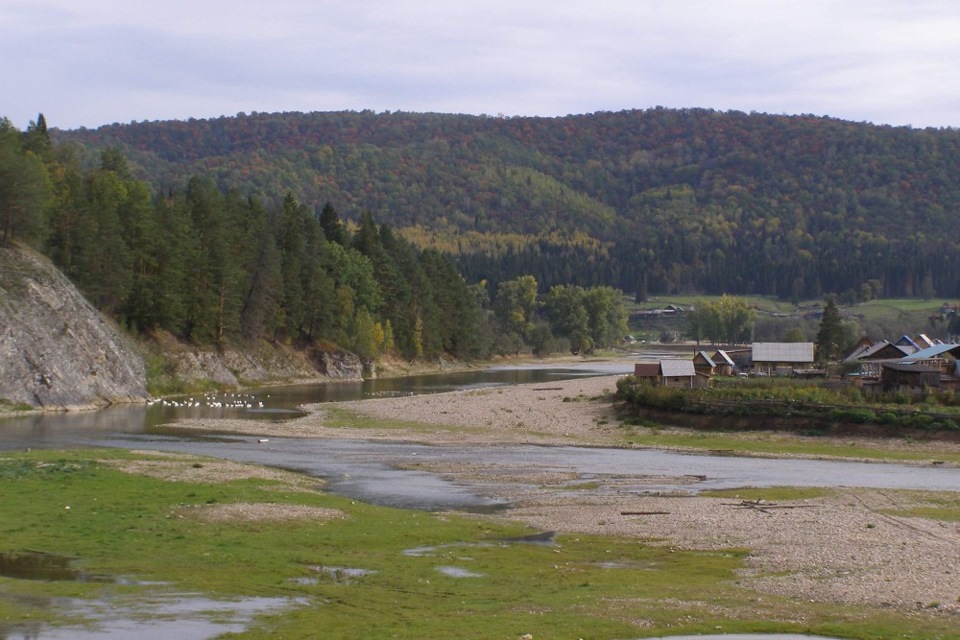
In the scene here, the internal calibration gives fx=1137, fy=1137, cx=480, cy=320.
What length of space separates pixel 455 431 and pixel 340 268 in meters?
77.5

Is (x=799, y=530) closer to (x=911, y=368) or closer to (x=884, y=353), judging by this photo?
(x=911, y=368)

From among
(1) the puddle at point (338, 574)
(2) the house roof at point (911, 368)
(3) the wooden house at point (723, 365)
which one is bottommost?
(1) the puddle at point (338, 574)

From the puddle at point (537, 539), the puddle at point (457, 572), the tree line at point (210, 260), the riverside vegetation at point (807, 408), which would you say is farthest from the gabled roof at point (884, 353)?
the puddle at point (457, 572)

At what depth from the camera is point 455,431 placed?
72.3 meters

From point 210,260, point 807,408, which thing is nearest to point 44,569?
point 807,408

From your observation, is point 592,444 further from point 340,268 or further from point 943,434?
point 340,268

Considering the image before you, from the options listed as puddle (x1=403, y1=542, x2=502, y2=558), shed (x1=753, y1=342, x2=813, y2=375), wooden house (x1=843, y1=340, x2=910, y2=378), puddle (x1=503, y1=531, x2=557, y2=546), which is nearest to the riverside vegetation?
wooden house (x1=843, y1=340, x2=910, y2=378)

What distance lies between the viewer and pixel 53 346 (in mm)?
77438

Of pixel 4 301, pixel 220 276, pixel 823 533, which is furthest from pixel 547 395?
pixel 823 533

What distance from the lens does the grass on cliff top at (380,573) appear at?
21953 mm

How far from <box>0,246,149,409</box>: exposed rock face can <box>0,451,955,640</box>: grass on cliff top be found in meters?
38.3

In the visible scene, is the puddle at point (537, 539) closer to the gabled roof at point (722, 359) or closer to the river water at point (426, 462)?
the river water at point (426, 462)

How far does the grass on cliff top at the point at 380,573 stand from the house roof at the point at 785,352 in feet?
253

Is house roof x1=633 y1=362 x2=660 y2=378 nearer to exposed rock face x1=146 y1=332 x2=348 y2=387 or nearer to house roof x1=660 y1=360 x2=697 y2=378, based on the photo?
house roof x1=660 y1=360 x2=697 y2=378
